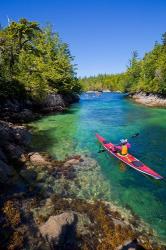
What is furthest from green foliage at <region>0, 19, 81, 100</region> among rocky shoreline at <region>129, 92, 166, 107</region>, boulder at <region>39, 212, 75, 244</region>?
boulder at <region>39, 212, 75, 244</region>

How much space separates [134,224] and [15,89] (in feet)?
94.3

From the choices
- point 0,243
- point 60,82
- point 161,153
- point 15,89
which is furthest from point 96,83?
point 0,243

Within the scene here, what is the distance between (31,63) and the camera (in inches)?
1663

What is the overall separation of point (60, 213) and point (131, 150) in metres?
12.0

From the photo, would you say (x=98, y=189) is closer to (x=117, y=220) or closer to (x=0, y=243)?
(x=117, y=220)

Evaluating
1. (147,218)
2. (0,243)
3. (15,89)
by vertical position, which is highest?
(15,89)

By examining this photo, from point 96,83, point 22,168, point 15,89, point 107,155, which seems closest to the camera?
point 22,168

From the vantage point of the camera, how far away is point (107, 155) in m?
19.8

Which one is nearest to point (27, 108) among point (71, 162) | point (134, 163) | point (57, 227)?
point (71, 162)

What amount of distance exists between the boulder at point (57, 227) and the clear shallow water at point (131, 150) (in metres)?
3.37

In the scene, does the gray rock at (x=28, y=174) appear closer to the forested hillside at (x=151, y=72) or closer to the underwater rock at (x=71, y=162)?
the underwater rock at (x=71, y=162)

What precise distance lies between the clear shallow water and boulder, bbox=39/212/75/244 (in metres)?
3.37

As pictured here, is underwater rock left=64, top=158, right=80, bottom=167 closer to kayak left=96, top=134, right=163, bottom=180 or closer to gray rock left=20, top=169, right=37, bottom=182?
gray rock left=20, top=169, right=37, bottom=182

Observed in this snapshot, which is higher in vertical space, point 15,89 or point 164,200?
point 15,89
